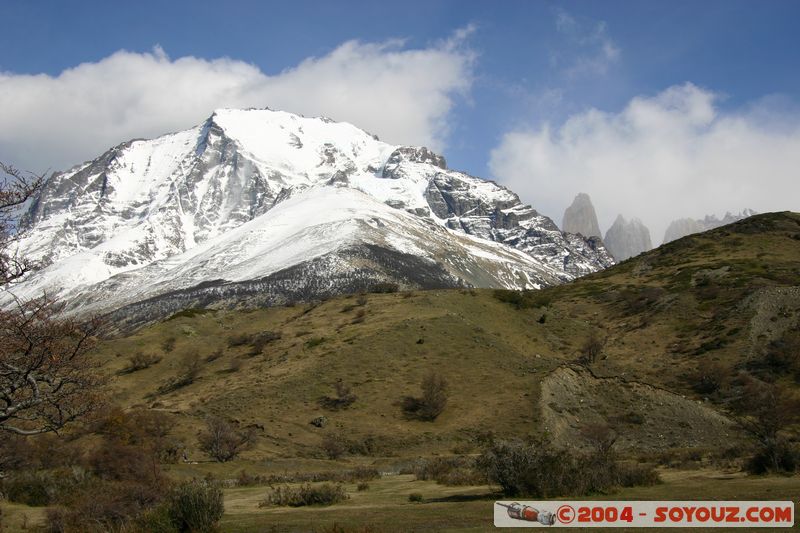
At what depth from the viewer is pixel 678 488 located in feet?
71.5

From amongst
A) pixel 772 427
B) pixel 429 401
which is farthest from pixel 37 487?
pixel 429 401

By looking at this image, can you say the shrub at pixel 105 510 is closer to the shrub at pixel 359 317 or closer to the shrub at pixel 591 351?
the shrub at pixel 591 351

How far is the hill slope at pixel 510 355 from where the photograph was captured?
160 ft

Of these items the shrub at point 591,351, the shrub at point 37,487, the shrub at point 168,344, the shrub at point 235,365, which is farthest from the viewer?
the shrub at point 168,344

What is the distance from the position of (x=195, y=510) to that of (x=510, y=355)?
165 ft

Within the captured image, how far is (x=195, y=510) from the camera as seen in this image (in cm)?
1755

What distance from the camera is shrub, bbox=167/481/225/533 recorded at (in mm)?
17484

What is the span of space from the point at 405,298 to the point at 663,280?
1324 inches

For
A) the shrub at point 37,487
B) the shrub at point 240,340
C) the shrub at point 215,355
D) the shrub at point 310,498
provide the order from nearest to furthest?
the shrub at point 310,498
the shrub at point 37,487
the shrub at point 215,355
the shrub at point 240,340

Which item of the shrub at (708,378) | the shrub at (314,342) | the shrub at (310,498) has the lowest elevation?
the shrub at (310,498)

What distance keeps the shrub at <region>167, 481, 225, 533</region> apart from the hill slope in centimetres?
2950

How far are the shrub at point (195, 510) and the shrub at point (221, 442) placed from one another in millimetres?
25454

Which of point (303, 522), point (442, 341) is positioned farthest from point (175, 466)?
point (442, 341)

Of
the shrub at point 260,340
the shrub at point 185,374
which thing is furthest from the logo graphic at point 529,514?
the shrub at point 260,340
